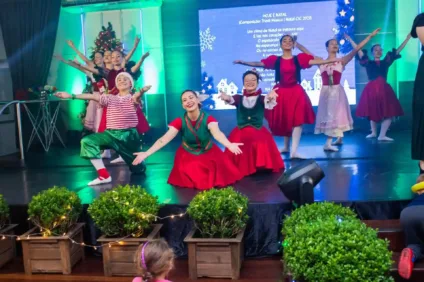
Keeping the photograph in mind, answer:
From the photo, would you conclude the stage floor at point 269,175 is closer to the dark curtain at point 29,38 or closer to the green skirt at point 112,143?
the green skirt at point 112,143

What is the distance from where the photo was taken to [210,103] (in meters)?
7.69

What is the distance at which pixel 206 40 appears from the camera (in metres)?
7.66

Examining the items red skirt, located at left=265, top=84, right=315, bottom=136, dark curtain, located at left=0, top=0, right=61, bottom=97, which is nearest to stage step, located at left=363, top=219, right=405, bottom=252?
red skirt, located at left=265, top=84, right=315, bottom=136

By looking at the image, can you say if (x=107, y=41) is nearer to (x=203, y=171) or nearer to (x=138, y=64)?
(x=138, y=64)

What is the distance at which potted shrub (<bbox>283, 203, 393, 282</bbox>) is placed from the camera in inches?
96.0

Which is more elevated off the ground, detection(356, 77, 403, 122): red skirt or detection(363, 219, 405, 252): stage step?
detection(356, 77, 403, 122): red skirt

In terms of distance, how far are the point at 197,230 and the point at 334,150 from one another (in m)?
2.94

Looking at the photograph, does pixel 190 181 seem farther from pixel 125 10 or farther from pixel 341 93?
pixel 125 10

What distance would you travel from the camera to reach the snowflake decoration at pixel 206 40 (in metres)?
7.64

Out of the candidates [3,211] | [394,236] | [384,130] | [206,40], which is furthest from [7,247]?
[384,130]

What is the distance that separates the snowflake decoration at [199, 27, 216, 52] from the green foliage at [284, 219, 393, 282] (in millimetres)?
5378

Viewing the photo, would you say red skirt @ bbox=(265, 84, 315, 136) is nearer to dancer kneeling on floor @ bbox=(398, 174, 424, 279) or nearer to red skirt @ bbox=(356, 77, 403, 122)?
red skirt @ bbox=(356, 77, 403, 122)

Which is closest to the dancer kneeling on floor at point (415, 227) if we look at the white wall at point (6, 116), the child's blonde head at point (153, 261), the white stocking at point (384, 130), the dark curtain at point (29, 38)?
the child's blonde head at point (153, 261)

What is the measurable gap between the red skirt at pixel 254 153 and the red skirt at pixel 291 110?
33.4 inches
